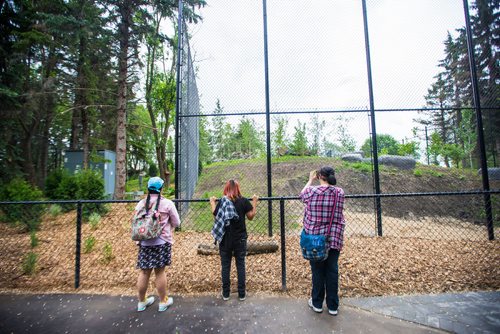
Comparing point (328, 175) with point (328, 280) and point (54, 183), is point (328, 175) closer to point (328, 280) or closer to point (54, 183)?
point (328, 280)

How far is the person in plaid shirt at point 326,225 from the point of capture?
2.20 m

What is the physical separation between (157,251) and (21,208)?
6.20 m

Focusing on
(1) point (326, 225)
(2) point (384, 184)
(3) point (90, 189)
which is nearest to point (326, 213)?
(1) point (326, 225)

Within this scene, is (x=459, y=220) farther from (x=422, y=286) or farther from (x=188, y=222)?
(x=188, y=222)

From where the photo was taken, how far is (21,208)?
5.77m

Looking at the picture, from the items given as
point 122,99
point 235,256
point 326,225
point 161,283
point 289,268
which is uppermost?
point 122,99

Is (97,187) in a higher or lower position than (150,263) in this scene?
higher

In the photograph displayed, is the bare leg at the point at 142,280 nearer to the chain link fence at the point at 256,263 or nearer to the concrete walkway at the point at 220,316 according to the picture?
the concrete walkway at the point at 220,316

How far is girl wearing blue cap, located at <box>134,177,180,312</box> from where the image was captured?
7.66 ft

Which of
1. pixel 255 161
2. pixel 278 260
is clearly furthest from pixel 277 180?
pixel 278 260

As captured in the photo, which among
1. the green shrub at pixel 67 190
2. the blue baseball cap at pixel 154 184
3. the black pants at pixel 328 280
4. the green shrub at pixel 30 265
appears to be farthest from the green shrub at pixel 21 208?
the black pants at pixel 328 280

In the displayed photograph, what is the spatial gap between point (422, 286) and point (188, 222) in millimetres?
4596

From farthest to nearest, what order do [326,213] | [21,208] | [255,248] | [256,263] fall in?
[21,208] < [255,248] < [256,263] < [326,213]

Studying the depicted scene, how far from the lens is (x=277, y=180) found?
9.71 metres
